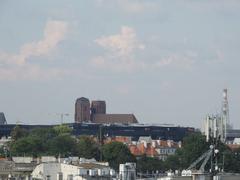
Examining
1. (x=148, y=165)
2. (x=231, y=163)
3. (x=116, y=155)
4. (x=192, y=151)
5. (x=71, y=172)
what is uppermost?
(x=192, y=151)

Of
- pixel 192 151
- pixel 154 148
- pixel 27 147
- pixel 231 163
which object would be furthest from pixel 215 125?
pixel 154 148

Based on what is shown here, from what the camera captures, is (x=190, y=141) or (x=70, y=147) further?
(x=70, y=147)

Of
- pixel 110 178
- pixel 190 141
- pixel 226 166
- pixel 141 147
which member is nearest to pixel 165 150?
pixel 141 147

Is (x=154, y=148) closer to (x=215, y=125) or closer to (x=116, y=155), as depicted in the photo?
(x=116, y=155)

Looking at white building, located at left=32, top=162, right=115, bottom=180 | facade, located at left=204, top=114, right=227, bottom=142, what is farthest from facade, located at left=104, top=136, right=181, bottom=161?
facade, located at left=204, top=114, right=227, bottom=142

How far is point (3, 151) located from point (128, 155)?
2840 cm

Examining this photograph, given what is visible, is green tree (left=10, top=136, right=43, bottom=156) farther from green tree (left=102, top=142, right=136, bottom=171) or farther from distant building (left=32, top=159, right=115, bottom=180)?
distant building (left=32, top=159, right=115, bottom=180)

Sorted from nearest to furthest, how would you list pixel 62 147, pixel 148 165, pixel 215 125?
pixel 215 125 < pixel 148 165 < pixel 62 147

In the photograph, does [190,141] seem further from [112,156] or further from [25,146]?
[25,146]

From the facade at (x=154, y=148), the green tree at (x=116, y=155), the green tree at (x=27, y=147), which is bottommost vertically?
the green tree at (x=116, y=155)

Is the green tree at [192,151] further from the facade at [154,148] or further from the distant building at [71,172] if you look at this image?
the facade at [154,148]

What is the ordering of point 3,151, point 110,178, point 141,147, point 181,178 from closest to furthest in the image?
point 181,178 → point 110,178 → point 3,151 → point 141,147

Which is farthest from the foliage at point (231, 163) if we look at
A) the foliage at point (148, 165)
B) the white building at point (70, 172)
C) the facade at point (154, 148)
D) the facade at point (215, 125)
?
the facade at point (154, 148)

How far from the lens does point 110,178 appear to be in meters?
62.8
